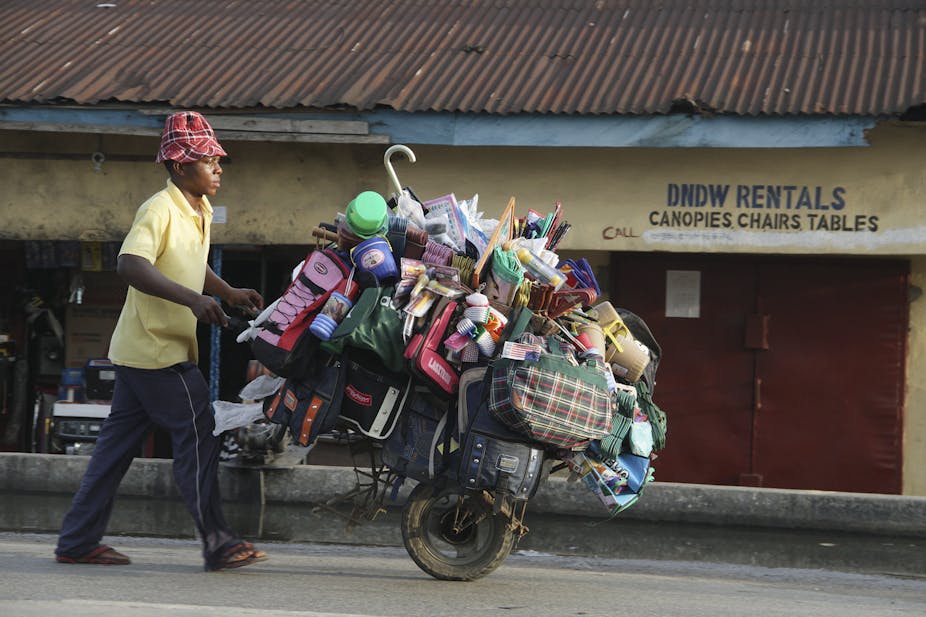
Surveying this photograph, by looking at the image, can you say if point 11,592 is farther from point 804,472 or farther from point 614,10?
point 614,10

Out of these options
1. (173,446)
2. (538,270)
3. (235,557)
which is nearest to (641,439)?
(538,270)

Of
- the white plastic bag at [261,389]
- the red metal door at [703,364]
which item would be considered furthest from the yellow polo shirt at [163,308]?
the red metal door at [703,364]

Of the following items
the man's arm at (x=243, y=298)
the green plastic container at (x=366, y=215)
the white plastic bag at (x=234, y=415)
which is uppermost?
the green plastic container at (x=366, y=215)

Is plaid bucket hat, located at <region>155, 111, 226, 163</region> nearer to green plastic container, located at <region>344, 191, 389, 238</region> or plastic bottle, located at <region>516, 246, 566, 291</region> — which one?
green plastic container, located at <region>344, 191, 389, 238</region>

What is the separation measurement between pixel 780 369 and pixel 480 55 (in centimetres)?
368

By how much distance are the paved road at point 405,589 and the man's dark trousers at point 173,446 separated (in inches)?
8.0

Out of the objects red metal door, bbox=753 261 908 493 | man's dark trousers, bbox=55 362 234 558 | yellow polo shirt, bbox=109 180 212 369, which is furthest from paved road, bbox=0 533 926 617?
red metal door, bbox=753 261 908 493

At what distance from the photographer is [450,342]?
577 cm

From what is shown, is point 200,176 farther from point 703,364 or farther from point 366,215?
point 703,364

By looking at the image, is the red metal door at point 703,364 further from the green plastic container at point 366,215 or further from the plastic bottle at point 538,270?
the green plastic container at point 366,215

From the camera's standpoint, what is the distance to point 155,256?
6.04m

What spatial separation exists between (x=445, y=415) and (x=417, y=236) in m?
0.82

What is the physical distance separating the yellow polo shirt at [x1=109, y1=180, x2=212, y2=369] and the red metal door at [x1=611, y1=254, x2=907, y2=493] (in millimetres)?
6044

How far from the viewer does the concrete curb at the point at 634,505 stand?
7.65 meters
